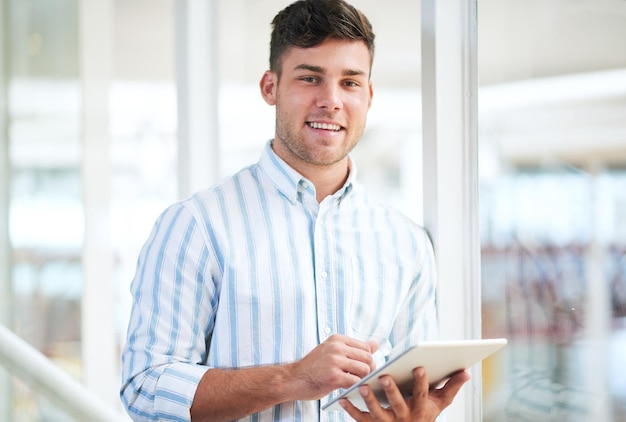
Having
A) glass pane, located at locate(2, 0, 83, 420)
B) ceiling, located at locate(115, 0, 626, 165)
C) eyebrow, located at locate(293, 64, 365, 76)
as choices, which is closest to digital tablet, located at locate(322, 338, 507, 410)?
ceiling, located at locate(115, 0, 626, 165)

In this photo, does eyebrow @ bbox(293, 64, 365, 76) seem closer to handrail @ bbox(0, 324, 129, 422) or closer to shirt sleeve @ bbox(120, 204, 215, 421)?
shirt sleeve @ bbox(120, 204, 215, 421)

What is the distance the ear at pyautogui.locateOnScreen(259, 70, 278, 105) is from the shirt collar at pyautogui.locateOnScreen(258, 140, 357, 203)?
0.43 feet

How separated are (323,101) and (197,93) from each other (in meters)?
1.11

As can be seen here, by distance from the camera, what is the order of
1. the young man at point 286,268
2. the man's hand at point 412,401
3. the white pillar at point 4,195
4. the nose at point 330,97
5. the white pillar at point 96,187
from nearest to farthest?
the man's hand at point 412,401
the young man at point 286,268
the nose at point 330,97
the white pillar at point 4,195
the white pillar at point 96,187

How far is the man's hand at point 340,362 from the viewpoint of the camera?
1373 mm

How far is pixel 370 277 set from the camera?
173cm

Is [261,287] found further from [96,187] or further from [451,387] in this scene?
[96,187]

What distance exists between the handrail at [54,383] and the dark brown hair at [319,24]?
37.3 inches

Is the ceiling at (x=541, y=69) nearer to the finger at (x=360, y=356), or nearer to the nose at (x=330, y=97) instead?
the nose at (x=330, y=97)

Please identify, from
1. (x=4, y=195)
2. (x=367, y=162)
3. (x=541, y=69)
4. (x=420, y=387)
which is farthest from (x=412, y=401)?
(x=367, y=162)

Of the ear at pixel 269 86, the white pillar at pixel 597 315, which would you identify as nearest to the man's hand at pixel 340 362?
the white pillar at pixel 597 315

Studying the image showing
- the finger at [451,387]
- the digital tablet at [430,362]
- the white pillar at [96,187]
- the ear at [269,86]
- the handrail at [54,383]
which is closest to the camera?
the digital tablet at [430,362]

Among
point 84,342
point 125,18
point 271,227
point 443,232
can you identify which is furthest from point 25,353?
point 125,18

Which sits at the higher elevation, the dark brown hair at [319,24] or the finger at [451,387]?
the dark brown hair at [319,24]
